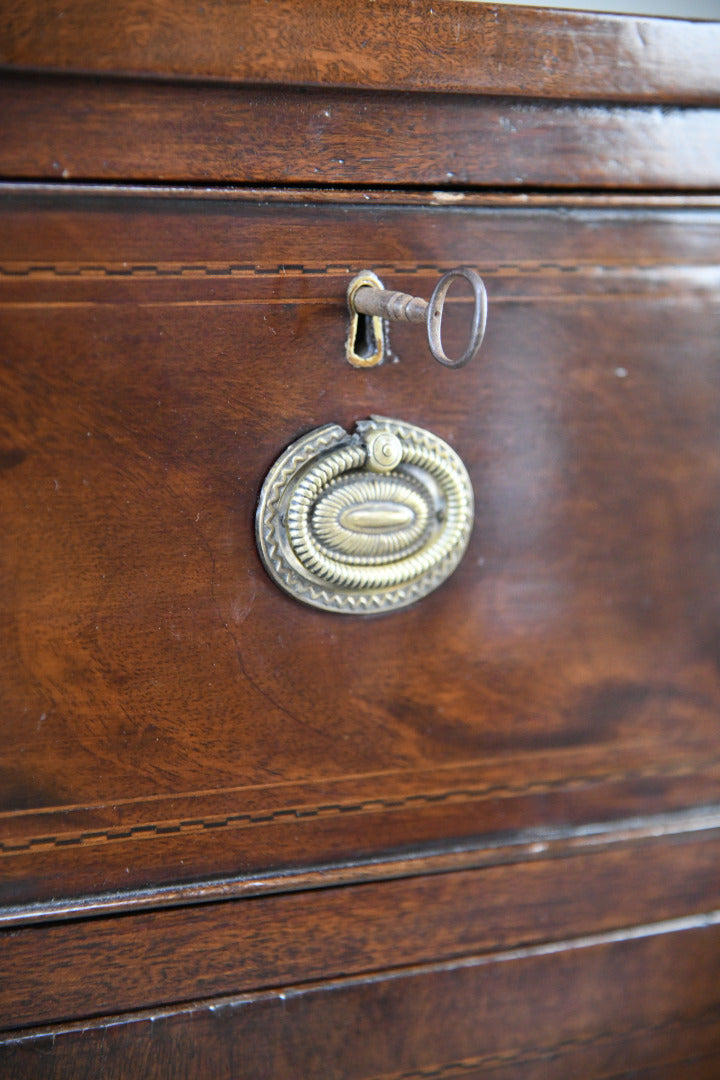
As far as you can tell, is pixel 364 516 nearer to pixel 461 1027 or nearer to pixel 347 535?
pixel 347 535

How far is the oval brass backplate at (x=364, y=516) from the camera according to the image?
1.27ft

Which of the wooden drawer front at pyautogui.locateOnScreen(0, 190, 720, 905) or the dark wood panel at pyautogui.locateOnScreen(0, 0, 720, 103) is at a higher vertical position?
the dark wood panel at pyautogui.locateOnScreen(0, 0, 720, 103)

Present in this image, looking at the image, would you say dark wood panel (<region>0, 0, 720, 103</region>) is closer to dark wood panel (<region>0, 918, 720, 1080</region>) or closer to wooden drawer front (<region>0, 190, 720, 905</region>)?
wooden drawer front (<region>0, 190, 720, 905</region>)

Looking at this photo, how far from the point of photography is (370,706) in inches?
16.6

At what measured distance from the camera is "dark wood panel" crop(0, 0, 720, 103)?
1.09 feet

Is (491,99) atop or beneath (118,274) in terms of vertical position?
atop

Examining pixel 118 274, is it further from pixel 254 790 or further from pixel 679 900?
pixel 679 900

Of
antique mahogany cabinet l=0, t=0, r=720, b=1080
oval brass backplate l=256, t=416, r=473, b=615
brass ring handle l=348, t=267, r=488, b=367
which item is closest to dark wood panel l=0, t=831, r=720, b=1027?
antique mahogany cabinet l=0, t=0, r=720, b=1080

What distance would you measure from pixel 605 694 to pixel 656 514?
100 mm

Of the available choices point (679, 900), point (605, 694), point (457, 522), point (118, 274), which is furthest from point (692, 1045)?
point (118, 274)

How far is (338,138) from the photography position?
1.22 feet

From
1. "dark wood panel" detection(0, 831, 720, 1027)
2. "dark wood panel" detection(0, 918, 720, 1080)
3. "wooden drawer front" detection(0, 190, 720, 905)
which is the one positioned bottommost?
"dark wood panel" detection(0, 918, 720, 1080)

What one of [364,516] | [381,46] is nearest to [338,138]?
[381,46]

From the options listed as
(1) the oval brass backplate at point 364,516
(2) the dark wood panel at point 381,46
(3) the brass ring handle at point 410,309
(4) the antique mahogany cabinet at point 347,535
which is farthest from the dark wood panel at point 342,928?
(2) the dark wood panel at point 381,46
